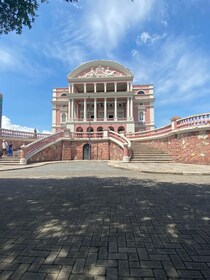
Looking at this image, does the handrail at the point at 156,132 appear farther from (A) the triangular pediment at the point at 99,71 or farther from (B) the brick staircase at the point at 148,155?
(A) the triangular pediment at the point at 99,71

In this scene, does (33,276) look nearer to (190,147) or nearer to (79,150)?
(190,147)

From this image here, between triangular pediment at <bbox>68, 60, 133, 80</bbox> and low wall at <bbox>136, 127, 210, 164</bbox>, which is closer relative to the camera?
low wall at <bbox>136, 127, 210, 164</bbox>

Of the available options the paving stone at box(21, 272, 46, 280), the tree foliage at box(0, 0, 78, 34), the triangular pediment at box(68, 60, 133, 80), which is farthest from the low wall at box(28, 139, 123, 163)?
the triangular pediment at box(68, 60, 133, 80)

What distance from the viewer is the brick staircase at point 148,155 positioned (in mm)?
15344

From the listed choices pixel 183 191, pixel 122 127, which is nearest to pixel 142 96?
pixel 122 127

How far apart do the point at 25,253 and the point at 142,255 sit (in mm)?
1578

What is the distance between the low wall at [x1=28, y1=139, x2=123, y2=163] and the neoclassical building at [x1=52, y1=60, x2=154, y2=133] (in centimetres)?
1522

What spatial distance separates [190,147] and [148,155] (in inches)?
150

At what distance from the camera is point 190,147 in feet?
45.3

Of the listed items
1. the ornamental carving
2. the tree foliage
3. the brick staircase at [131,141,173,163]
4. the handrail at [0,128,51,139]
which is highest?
the ornamental carving

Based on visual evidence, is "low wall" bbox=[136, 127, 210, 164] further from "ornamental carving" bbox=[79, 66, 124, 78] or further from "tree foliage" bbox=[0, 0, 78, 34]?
"ornamental carving" bbox=[79, 66, 124, 78]

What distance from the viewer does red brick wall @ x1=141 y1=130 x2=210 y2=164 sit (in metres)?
12.9

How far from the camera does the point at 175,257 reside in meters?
2.20

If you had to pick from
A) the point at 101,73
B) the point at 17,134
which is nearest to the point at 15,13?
the point at 17,134
